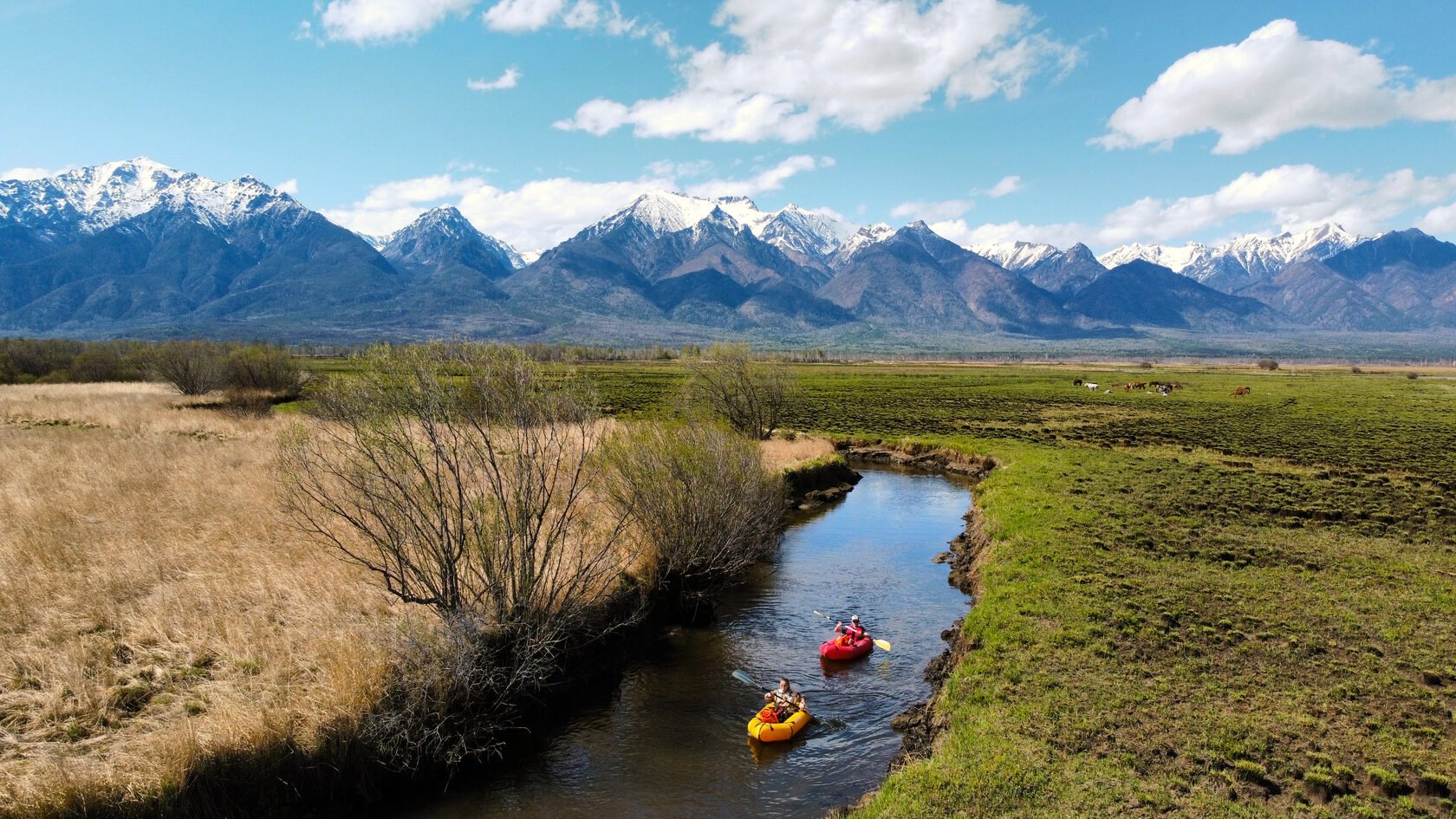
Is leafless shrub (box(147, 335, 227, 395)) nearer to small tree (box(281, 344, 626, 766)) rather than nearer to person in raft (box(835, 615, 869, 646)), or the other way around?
small tree (box(281, 344, 626, 766))

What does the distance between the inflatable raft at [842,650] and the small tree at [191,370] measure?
230ft

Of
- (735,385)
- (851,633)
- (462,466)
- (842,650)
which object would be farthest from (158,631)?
(735,385)

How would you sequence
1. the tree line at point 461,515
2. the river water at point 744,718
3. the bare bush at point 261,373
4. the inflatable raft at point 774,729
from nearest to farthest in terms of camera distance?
the river water at point 744,718, the tree line at point 461,515, the inflatable raft at point 774,729, the bare bush at point 261,373

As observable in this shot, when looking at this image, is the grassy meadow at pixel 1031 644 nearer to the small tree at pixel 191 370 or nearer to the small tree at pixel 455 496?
the small tree at pixel 455 496

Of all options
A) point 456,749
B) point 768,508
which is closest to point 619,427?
point 768,508

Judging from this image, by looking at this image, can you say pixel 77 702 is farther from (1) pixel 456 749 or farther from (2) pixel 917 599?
(2) pixel 917 599

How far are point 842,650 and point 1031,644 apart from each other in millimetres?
5009

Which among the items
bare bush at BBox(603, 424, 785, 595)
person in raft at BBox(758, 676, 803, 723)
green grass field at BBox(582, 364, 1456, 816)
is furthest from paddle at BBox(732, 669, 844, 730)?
bare bush at BBox(603, 424, 785, 595)

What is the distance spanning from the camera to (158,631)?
1530cm

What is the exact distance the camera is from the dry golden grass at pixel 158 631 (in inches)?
457

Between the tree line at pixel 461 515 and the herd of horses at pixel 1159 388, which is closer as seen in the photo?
the tree line at pixel 461 515

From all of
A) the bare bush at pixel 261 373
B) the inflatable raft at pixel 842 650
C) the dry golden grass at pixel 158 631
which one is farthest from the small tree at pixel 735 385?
the bare bush at pixel 261 373

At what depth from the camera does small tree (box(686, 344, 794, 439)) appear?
49.8m

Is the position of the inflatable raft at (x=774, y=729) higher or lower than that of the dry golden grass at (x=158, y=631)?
lower
